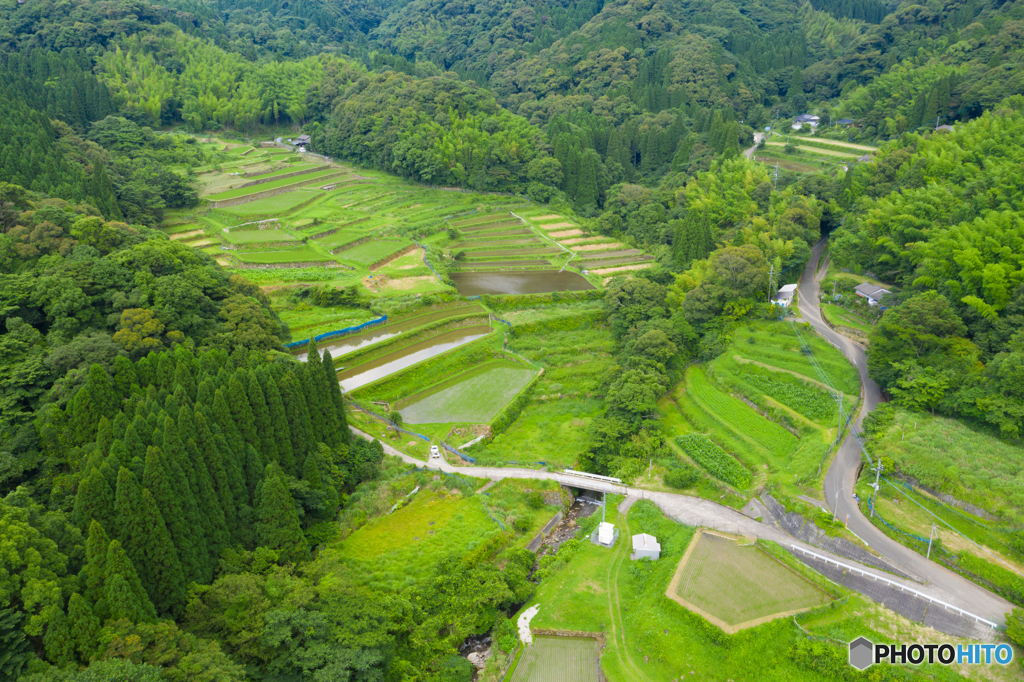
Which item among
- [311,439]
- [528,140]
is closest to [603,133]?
[528,140]

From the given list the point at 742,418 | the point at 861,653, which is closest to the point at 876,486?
the point at 861,653

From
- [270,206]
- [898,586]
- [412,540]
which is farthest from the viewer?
[270,206]

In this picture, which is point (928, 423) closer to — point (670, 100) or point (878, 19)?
point (670, 100)

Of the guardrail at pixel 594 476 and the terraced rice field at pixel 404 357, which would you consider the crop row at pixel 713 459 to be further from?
the terraced rice field at pixel 404 357

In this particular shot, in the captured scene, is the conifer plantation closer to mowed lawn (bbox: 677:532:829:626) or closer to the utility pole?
mowed lawn (bbox: 677:532:829:626)

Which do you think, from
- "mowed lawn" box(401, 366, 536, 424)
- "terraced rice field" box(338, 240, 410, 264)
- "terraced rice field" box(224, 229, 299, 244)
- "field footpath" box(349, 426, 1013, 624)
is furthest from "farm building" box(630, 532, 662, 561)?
"terraced rice field" box(224, 229, 299, 244)

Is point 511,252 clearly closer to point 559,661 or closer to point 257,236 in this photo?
point 257,236
